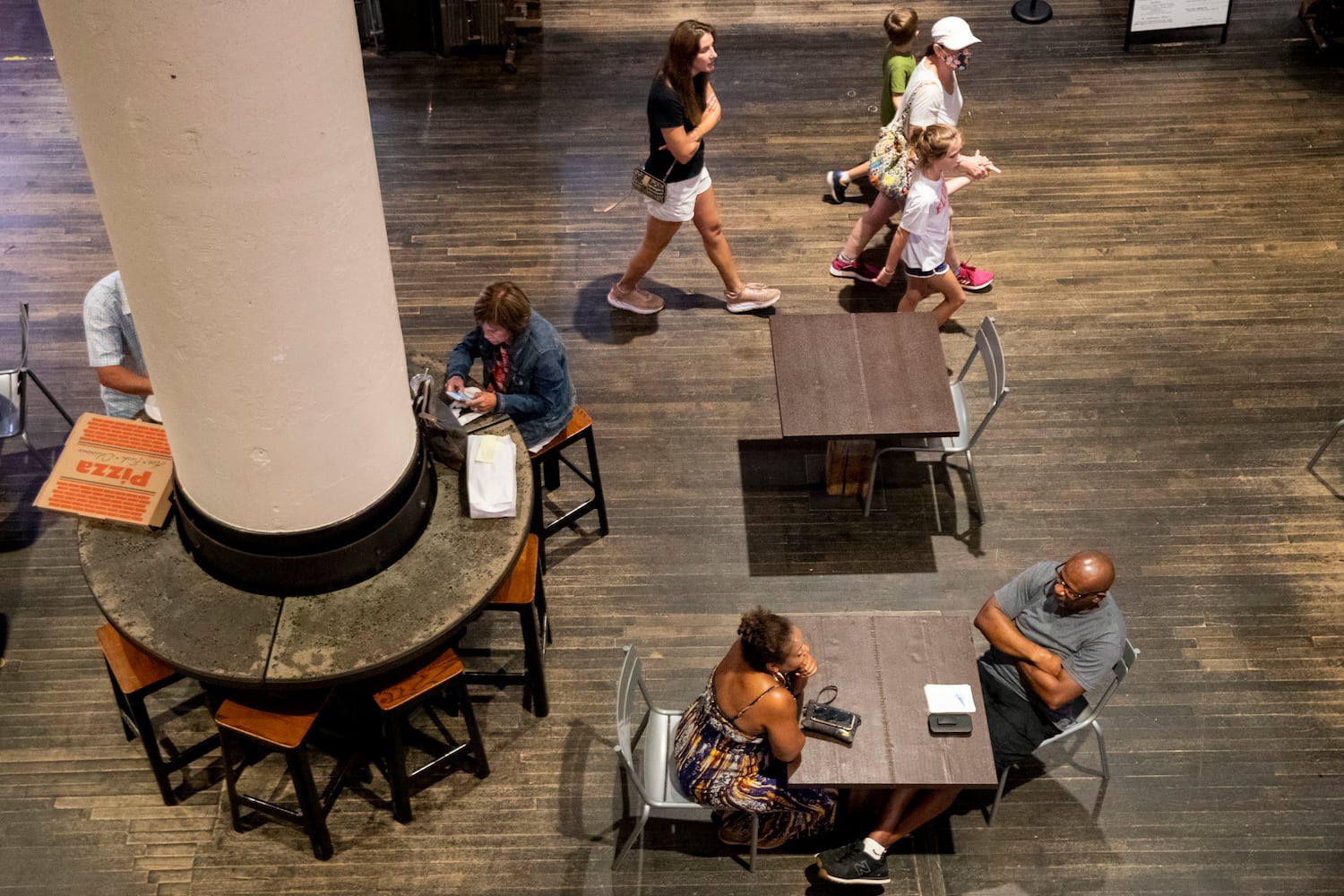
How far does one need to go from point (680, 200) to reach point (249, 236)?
3463 millimetres

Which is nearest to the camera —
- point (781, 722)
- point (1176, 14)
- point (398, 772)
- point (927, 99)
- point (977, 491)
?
point (781, 722)

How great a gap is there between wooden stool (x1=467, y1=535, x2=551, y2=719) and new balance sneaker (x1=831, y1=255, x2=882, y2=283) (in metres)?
2.98

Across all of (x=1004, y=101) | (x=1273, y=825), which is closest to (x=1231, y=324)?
(x=1004, y=101)

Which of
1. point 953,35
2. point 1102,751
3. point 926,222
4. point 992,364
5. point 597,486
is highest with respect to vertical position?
point 953,35

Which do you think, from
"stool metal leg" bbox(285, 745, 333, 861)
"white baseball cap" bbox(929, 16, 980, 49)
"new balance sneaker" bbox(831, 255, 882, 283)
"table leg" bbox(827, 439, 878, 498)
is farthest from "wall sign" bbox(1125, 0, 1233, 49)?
"stool metal leg" bbox(285, 745, 333, 861)

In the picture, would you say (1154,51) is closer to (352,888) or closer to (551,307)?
(551,307)

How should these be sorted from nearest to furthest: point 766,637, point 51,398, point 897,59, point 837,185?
point 766,637 < point 51,398 < point 897,59 < point 837,185

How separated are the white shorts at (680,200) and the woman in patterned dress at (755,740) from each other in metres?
2.76

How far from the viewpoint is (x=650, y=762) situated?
466 cm

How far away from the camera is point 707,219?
6645mm

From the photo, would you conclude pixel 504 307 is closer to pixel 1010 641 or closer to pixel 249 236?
pixel 249 236

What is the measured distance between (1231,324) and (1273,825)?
3148 mm

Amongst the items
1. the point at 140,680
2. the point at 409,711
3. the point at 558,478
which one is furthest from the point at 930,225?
the point at 140,680

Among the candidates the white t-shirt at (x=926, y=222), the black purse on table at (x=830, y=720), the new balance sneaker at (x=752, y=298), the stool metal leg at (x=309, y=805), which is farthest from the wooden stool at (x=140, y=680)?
the white t-shirt at (x=926, y=222)
